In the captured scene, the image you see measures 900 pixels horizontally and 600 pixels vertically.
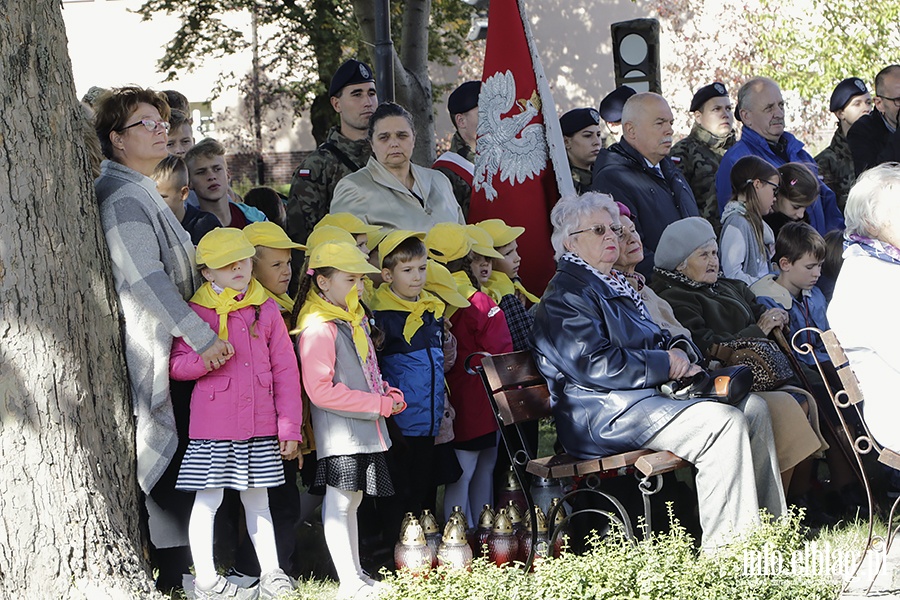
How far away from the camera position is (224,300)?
4711 mm

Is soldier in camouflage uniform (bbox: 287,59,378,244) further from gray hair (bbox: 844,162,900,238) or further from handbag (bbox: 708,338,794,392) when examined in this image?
gray hair (bbox: 844,162,900,238)

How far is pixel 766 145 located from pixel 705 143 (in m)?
0.51

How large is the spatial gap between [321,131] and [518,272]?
1223 centimetres

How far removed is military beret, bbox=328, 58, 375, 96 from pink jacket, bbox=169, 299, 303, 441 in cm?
249

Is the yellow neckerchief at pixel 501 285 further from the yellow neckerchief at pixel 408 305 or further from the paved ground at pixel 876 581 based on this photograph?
the paved ground at pixel 876 581

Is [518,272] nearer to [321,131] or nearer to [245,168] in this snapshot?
[321,131]

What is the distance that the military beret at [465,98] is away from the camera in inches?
311

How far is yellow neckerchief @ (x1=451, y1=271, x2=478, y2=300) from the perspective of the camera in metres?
5.71

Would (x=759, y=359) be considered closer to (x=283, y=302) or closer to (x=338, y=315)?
(x=338, y=315)

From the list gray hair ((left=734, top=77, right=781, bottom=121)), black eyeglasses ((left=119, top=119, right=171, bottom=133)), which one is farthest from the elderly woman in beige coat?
gray hair ((left=734, top=77, right=781, bottom=121))

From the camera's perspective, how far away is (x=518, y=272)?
6680 mm

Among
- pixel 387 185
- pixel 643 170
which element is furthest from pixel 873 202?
pixel 387 185

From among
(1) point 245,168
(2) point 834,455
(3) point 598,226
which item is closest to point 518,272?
(3) point 598,226

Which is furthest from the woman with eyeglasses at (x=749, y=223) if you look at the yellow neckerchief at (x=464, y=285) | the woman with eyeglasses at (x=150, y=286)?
the woman with eyeglasses at (x=150, y=286)
